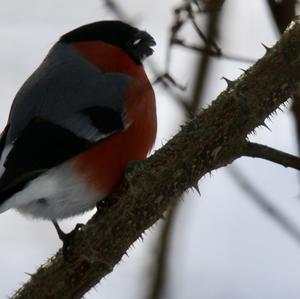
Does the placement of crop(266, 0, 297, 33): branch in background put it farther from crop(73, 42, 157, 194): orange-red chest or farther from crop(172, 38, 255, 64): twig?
crop(73, 42, 157, 194): orange-red chest

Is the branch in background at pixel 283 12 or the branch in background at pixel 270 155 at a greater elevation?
the branch in background at pixel 283 12

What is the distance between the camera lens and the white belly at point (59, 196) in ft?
9.53

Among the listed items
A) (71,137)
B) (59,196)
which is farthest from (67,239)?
(71,137)

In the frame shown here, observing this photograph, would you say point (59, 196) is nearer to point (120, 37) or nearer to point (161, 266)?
point (161, 266)

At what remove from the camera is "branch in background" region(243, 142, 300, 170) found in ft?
7.50

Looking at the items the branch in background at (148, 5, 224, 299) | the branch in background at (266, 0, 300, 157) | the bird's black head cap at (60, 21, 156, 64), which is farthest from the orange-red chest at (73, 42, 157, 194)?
the branch in background at (266, 0, 300, 157)

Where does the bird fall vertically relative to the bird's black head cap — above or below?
below

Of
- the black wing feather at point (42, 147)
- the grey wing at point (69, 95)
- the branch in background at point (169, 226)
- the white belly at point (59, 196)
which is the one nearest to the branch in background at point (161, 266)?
the branch in background at point (169, 226)

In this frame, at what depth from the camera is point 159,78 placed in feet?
6.03

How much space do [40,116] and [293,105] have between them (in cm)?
137

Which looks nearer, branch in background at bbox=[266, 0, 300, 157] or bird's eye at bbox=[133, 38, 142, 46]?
branch in background at bbox=[266, 0, 300, 157]

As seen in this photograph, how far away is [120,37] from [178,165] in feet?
5.17

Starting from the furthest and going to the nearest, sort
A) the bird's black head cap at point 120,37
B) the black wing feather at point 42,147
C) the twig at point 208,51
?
the bird's black head cap at point 120,37
the black wing feather at point 42,147
the twig at point 208,51

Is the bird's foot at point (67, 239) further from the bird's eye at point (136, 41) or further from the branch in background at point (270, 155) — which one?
the bird's eye at point (136, 41)
